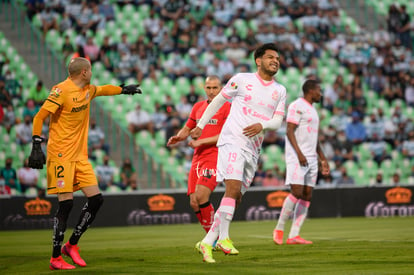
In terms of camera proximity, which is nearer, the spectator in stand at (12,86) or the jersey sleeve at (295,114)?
the jersey sleeve at (295,114)

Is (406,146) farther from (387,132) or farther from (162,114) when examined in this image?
(162,114)

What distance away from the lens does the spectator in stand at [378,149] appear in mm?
24797

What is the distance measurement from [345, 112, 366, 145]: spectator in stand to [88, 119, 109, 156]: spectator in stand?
7634mm

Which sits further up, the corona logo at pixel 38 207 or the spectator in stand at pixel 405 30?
the spectator in stand at pixel 405 30

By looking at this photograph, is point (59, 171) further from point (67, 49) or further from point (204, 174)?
point (67, 49)

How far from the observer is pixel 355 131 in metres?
25.0

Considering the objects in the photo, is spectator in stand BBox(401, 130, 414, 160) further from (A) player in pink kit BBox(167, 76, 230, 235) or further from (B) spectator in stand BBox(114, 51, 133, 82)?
(A) player in pink kit BBox(167, 76, 230, 235)

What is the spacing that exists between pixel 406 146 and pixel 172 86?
763cm

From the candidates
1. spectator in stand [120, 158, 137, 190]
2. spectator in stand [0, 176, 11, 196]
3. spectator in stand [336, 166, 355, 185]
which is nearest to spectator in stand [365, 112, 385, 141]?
spectator in stand [336, 166, 355, 185]

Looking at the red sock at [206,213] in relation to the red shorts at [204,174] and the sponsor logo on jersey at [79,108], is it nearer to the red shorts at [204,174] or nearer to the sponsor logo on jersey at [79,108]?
the red shorts at [204,174]


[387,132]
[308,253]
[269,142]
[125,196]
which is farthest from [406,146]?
[308,253]

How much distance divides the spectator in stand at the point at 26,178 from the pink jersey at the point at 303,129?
10274mm

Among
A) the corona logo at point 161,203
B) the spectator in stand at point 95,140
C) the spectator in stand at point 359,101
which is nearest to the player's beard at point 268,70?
the corona logo at point 161,203

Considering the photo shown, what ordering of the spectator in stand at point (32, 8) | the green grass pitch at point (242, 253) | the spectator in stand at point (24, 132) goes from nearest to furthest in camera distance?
the green grass pitch at point (242, 253) → the spectator in stand at point (24, 132) → the spectator in stand at point (32, 8)
